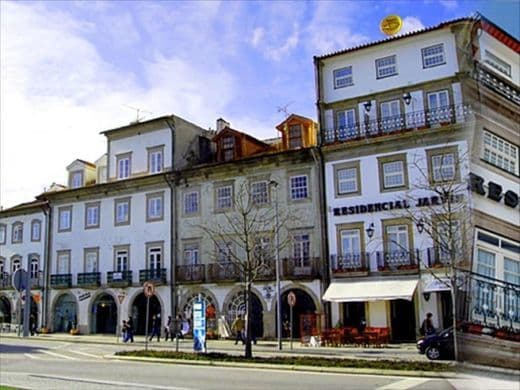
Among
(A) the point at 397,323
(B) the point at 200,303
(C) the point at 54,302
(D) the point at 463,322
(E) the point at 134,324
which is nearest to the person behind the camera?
(D) the point at 463,322

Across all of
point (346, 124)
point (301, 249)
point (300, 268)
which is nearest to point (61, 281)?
point (301, 249)

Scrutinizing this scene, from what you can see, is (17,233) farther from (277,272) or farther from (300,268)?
(277,272)

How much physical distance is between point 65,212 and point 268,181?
14702 mm

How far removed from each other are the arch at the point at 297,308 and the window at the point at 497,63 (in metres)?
25.9

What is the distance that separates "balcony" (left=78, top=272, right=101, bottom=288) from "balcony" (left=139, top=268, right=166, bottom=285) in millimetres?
3067

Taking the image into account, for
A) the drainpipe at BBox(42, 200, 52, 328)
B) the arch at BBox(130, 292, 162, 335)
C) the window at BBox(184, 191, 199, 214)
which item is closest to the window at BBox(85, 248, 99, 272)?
the drainpipe at BBox(42, 200, 52, 328)

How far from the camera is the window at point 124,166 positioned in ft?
115

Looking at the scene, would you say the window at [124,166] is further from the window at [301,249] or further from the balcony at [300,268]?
the balcony at [300,268]

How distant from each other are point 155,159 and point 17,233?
1276 cm

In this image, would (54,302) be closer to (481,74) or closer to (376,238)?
(376,238)

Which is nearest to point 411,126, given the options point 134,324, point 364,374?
point 364,374

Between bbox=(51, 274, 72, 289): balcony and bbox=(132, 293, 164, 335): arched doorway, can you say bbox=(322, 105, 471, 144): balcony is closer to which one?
bbox=(132, 293, 164, 335): arched doorway

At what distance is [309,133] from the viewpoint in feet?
98.5

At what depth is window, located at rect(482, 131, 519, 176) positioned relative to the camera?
4.50 feet
